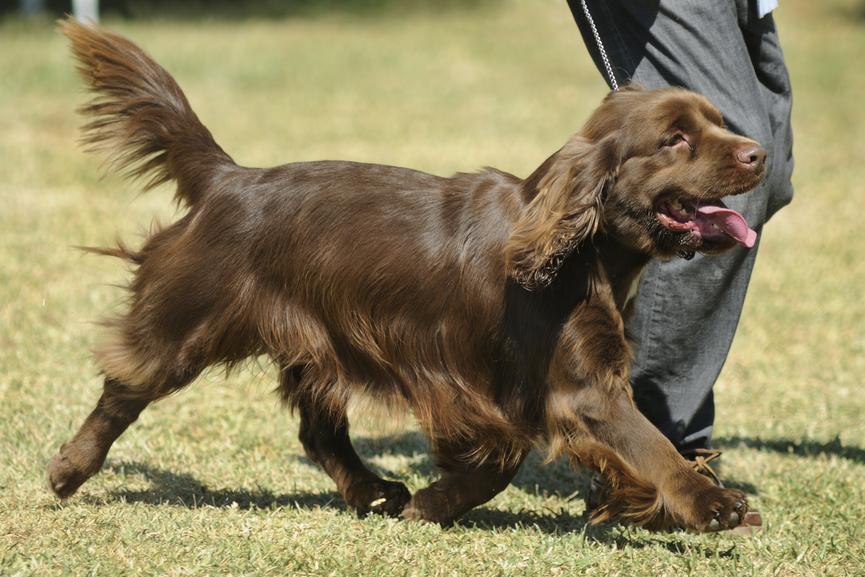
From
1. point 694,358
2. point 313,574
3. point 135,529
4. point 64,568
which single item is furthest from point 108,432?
point 694,358

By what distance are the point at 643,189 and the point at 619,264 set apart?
0.91ft

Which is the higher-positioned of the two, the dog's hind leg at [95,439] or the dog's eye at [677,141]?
the dog's eye at [677,141]

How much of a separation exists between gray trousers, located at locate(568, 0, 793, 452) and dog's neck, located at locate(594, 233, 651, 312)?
34 cm

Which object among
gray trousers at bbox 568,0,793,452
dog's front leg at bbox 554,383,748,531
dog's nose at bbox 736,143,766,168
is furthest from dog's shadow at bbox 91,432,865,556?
dog's nose at bbox 736,143,766,168

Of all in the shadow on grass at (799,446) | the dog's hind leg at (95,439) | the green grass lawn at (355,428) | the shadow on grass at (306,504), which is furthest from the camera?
the shadow on grass at (799,446)

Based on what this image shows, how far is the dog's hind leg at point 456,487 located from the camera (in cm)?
430

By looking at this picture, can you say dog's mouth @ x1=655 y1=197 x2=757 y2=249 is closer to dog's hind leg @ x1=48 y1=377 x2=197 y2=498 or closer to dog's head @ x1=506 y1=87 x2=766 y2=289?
dog's head @ x1=506 y1=87 x2=766 y2=289

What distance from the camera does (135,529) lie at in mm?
3963

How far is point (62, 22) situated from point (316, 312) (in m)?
1.41

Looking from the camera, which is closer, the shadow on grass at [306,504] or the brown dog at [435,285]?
the brown dog at [435,285]

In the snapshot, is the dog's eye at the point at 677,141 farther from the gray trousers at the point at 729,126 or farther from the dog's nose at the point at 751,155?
the gray trousers at the point at 729,126

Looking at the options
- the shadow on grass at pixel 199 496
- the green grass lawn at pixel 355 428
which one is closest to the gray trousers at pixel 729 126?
the green grass lawn at pixel 355 428

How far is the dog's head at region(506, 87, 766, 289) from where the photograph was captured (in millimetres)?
3719

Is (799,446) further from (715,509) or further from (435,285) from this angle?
(435,285)
